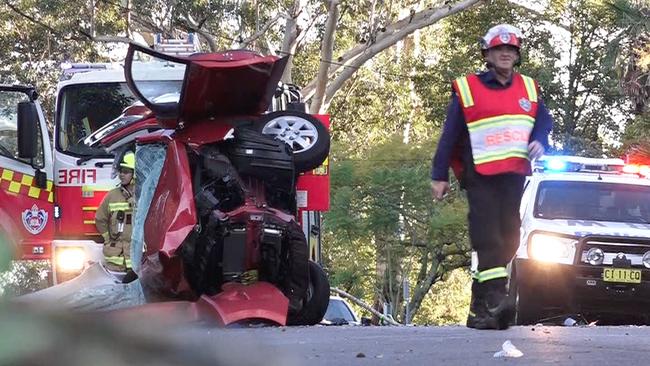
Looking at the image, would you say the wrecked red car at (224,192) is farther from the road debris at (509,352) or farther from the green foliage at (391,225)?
the green foliage at (391,225)

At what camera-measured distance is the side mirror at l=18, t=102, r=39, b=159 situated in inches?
399

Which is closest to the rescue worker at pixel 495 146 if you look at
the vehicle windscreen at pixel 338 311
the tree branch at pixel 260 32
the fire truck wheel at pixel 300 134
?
the fire truck wheel at pixel 300 134

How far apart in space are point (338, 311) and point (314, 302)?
16.7 ft

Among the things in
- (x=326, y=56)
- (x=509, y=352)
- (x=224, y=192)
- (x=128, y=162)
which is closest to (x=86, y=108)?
(x=128, y=162)

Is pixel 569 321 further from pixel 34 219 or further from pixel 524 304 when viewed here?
pixel 34 219

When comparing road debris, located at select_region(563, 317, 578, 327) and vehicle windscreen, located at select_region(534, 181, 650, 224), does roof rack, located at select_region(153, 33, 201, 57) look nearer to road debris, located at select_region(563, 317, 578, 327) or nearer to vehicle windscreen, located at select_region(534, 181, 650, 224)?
vehicle windscreen, located at select_region(534, 181, 650, 224)

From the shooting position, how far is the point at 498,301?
6395 millimetres

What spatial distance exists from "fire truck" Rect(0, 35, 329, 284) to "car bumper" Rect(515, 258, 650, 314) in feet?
7.63

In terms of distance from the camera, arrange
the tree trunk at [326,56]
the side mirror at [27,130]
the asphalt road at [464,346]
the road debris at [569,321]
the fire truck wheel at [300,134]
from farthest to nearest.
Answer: the tree trunk at [326,56] → the side mirror at [27,130] → the road debris at [569,321] → the fire truck wheel at [300,134] → the asphalt road at [464,346]

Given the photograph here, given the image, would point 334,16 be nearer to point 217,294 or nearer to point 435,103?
point 435,103

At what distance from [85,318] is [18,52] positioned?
29.5 m

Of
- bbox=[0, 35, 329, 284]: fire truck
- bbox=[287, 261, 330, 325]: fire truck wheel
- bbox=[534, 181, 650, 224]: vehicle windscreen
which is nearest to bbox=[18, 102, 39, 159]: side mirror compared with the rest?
bbox=[0, 35, 329, 284]: fire truck

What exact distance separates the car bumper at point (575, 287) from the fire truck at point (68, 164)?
7.63 feet

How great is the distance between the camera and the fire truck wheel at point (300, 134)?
7.14 metres
